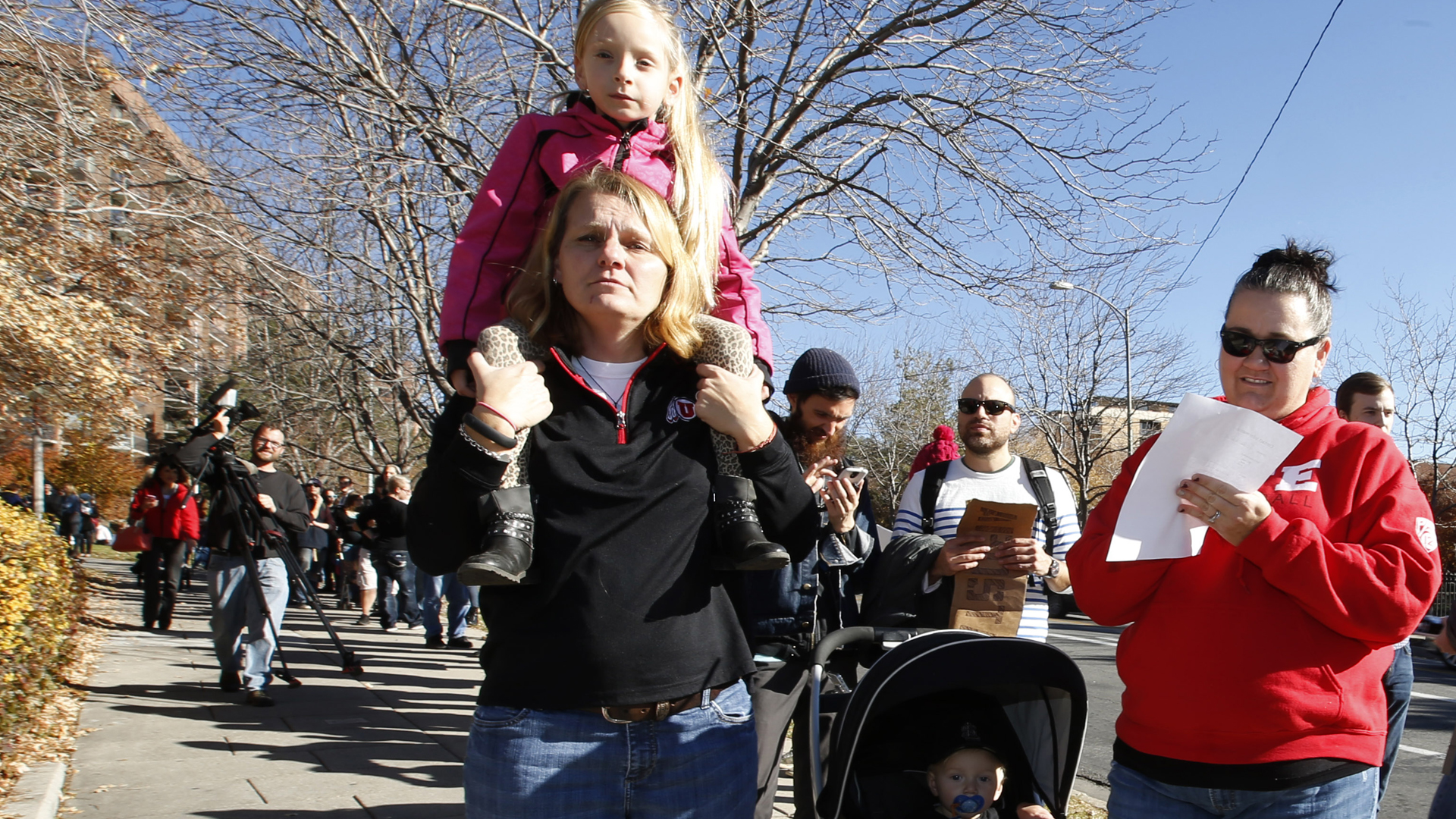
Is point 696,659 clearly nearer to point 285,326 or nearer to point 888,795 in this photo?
point 888,795

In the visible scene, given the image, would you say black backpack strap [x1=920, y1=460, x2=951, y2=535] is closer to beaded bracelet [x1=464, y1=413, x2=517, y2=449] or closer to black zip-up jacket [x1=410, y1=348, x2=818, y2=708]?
black zip-up jacket [x1=410, y1=348, x2=818, y2=708]

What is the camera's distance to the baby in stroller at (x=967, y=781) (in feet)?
9.18

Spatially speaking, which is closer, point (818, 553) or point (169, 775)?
point (818, 553)

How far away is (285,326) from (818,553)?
379 inches

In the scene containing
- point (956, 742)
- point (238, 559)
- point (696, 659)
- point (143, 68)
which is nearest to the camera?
point (696, 659)

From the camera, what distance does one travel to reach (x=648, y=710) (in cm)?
177

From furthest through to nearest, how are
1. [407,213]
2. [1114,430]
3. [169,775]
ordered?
[1114,430] → [407,213] → [169,775]

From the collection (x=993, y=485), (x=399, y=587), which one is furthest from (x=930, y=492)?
(x=399, y=587)

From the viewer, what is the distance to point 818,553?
370 cm

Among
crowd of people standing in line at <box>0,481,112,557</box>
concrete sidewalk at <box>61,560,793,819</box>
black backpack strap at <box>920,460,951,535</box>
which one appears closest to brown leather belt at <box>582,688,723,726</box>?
black backpack strap at <box>920,460,951,535</box>

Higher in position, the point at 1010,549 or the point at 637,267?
the point at 637,267

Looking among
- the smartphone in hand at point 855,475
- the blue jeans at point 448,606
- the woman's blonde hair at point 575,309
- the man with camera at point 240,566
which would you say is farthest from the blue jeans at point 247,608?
the woman's blonde hair at point 575,309

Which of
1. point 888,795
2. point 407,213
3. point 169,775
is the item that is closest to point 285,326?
point 407,213

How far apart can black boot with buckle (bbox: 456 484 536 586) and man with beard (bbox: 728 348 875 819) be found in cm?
156
